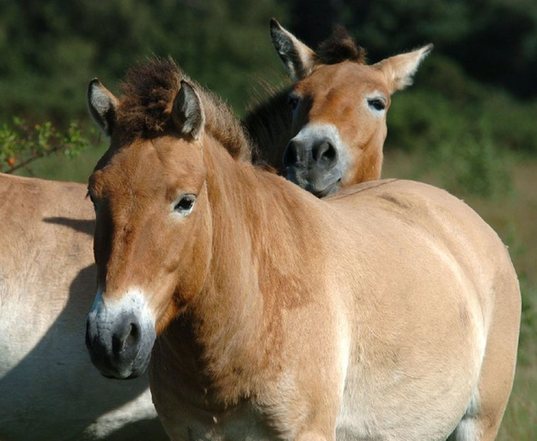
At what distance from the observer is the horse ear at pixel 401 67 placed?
7402mm

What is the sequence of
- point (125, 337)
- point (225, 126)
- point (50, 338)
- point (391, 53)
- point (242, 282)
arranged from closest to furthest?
point (125, 337) < point (242, 282) < point (225, 126) < point (50, 338) < point (391, 53)

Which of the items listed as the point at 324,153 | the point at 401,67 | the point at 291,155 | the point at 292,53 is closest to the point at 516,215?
the point at 401,67

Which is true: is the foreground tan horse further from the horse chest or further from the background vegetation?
the background vegetation

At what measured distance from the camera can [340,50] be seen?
7.24m

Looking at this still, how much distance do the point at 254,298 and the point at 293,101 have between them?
263 centimetres

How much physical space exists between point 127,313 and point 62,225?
1801 mm

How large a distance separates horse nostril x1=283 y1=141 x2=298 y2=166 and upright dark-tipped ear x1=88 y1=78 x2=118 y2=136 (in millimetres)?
2070

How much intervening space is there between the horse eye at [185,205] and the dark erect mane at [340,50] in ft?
11.6

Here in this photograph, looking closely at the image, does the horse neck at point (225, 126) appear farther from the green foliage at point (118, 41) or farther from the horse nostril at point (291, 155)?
the green foliage at point (118, 41)

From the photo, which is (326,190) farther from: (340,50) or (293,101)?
(340,50)

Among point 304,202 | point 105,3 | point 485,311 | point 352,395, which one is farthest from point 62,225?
point 105,3

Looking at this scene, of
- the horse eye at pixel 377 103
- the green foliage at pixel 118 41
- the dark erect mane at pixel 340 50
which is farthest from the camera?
the green foliage at pixel 118 41

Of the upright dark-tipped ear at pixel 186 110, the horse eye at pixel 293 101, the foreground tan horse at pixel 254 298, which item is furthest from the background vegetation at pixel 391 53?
the upright dark-tipped ear at pixel 186 110

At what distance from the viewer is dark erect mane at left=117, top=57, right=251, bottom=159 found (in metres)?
4.05
